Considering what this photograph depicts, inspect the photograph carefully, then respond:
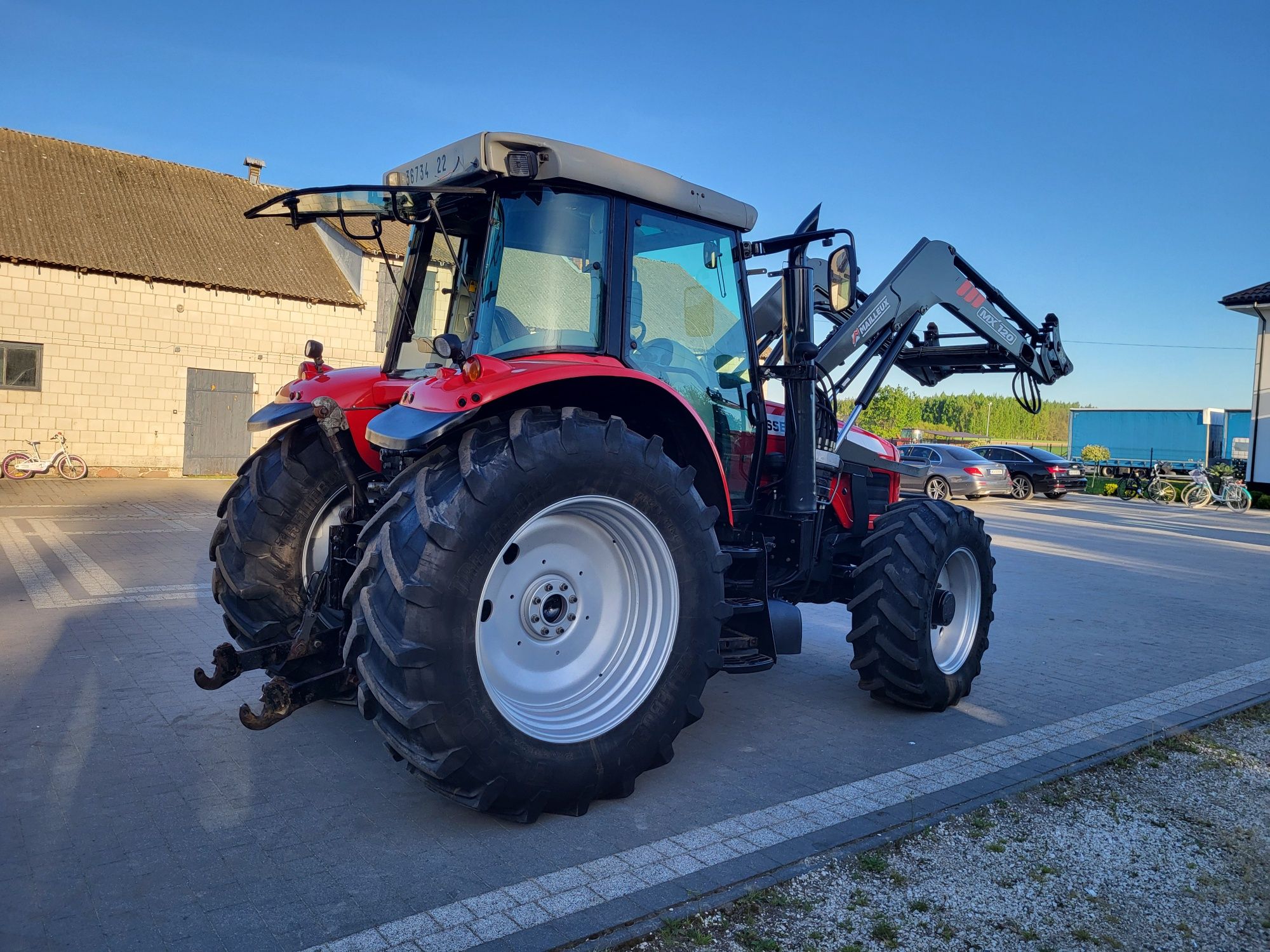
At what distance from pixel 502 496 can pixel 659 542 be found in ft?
2.60

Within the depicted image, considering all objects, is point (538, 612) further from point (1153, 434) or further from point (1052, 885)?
point (1153, 434)

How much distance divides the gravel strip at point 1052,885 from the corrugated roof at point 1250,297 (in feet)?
83.6

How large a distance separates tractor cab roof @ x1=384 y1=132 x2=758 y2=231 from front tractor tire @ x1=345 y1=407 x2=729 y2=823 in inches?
40.4

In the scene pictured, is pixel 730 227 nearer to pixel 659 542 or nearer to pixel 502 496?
pixel 659 542

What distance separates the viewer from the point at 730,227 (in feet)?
16.0

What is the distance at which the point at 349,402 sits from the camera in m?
4.57

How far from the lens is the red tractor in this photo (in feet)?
11.2

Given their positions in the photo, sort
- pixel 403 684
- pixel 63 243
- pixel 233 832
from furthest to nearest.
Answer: pixel 63 243 → pixel 233 832 → pixel 403 684

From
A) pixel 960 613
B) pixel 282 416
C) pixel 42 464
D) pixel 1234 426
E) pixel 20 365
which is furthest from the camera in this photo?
pixel 1234 426

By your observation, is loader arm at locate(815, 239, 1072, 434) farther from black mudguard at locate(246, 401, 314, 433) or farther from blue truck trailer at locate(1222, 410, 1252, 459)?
blue truck trailer at locate(1222, 410, 1252, 459)

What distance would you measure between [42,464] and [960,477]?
2095 cm

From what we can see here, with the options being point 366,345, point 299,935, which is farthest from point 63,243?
point 299,935

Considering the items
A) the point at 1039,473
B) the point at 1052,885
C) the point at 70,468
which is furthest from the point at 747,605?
the point at 1039,473

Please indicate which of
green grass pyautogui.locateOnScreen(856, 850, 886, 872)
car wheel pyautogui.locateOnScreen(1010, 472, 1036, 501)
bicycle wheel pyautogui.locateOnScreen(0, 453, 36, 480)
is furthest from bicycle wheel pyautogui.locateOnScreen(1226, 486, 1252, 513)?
bicycle wheel pyautogui.locateOnScreen(0, 453, 36, 480)
